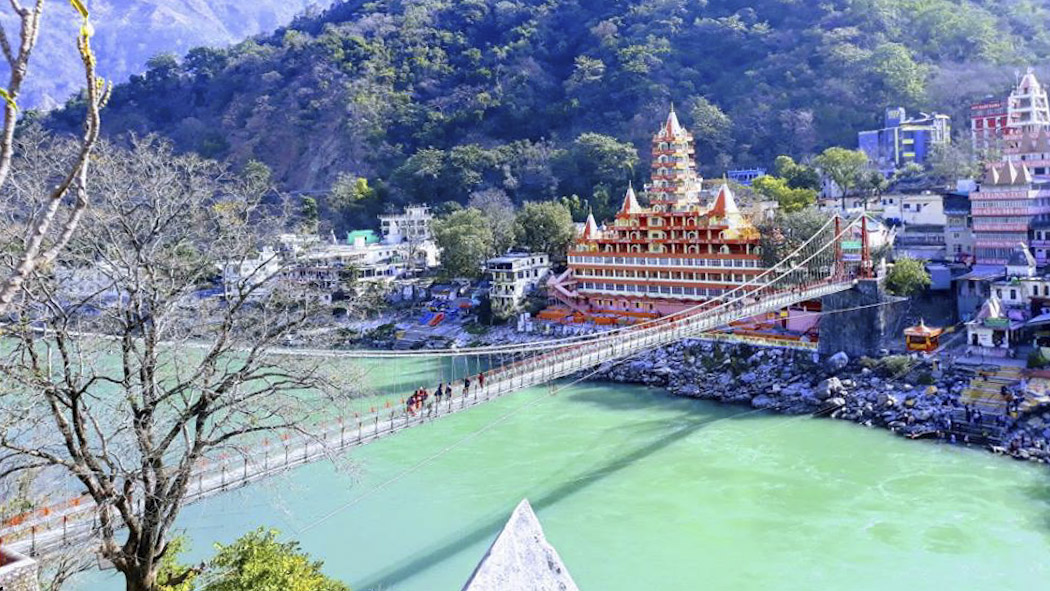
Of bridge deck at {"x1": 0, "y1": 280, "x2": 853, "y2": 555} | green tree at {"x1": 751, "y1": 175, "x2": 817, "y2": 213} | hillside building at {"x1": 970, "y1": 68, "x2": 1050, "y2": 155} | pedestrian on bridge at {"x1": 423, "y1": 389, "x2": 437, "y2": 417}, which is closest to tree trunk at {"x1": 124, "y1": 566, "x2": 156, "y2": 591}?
bridge deck at {"x1": 0, "y1": 280, "x2": 853, "y2": 555}

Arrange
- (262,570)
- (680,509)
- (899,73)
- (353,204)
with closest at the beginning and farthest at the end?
(262,570)
(680,509)
(899,73)
(353,204)

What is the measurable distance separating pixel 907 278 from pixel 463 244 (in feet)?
32.0

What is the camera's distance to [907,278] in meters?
14.0

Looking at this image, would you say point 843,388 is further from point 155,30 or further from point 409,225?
point 155,30

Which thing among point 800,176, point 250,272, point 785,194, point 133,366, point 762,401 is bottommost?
point 762,401

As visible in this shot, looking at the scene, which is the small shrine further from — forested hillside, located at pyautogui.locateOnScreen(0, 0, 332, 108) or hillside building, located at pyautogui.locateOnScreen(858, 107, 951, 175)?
forested hillside, located at pyautogui.locateOnScreen(0, 0, 332, 108)

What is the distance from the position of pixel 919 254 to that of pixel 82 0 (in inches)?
672

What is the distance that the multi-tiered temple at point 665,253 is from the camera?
54.3 ft

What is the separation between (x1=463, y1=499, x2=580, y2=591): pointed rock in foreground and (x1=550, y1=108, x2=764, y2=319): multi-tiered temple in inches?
581

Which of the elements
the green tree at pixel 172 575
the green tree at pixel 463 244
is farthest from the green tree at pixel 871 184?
the green tree at pixel 172 575

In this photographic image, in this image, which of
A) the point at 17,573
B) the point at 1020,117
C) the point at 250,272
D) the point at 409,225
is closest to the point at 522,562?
→ the point at 17,573

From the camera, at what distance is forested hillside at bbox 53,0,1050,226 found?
2534 cm

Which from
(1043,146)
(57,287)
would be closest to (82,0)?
(57,287)

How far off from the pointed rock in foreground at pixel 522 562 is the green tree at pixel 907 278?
13602 millimetres
